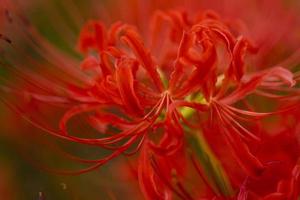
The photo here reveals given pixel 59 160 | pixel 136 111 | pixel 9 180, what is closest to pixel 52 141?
pixel 59 160

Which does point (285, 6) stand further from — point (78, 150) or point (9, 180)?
point (9, 180)

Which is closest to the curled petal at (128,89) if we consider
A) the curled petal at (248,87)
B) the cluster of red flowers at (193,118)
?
the cluster of red flowers at (193,118)

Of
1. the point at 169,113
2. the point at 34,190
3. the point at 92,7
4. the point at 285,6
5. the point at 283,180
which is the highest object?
the point at 92,7

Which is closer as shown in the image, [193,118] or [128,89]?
[128,89]

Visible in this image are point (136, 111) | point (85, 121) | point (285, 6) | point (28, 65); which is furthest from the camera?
point (285, 6)

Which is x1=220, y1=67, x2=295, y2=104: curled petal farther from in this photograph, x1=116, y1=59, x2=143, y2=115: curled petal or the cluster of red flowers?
x1=116, y1=59, x2=143, y2=115: curled petal

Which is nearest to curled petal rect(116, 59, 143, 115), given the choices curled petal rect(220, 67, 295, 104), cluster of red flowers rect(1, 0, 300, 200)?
cluster of red flowers rect(1, 0, 300, 200)

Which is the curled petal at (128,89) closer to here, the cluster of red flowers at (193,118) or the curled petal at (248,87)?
the cluster of red flowers at (193,118)

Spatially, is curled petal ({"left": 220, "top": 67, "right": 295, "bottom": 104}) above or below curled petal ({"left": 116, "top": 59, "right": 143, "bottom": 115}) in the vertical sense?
below

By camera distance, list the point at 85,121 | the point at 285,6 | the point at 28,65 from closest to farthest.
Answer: the point at 28,65 < the point at 85,121 < the point at 285,6
